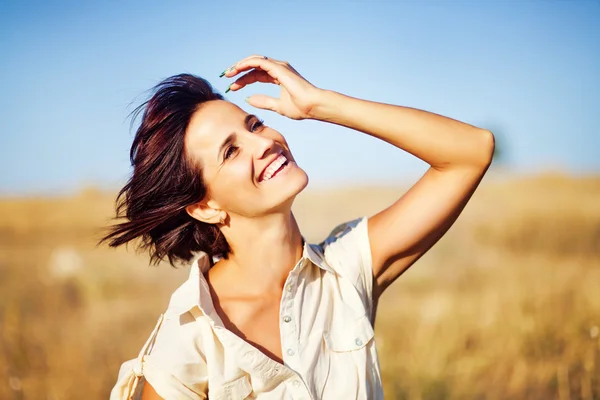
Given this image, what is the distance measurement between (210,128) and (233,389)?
1.06 meters

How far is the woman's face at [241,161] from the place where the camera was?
Result: 2561 millimetres

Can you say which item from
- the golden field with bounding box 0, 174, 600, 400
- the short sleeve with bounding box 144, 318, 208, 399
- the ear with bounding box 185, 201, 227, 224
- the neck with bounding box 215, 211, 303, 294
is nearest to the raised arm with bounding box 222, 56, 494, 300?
the neck with bounding box 215, 211, 303, 294

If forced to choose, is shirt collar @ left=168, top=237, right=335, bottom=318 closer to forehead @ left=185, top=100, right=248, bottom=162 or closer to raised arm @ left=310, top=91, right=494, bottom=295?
raised arm @ left=310, top=91, right=494, bottom=295

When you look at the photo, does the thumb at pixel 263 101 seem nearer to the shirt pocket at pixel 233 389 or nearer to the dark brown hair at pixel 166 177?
the dark brown hair at pixel 166 177

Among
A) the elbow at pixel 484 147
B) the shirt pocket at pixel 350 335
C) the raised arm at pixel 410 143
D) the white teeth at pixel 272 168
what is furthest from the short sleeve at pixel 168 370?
the elbow at pixel 484 147

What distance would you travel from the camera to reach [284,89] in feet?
8.75

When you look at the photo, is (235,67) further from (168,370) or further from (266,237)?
(168,370)

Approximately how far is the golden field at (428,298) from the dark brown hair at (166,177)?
67 cm

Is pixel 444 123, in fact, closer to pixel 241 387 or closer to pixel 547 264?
pixel 241 387

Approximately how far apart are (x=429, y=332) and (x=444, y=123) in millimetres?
3377

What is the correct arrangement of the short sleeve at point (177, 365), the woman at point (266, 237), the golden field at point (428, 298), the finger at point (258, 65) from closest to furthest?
the short sleeve at point (177, 365) < the woman at point (266, 237) < the finger at point (258, 65) < the golden field at point (428, 298)

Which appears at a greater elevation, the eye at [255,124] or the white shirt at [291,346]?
the eye at [255,124]

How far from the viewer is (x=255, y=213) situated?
262 centimetres

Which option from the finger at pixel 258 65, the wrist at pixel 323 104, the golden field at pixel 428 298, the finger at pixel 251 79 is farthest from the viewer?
the golden field at pixel 428 298
